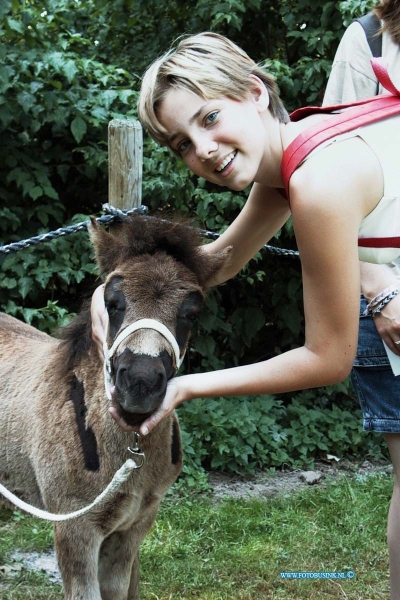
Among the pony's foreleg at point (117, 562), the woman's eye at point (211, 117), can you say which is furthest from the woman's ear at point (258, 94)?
the pony's foreleg at point (117, 562)

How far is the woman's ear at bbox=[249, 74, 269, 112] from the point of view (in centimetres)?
243

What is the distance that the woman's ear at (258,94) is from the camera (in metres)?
2.43

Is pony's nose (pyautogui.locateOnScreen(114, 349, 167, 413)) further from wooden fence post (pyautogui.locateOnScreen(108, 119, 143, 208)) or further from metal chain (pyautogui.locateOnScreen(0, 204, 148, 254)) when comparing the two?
wooden fence post (pyautogui.locateOnScreen(108, 119, 143, 208))

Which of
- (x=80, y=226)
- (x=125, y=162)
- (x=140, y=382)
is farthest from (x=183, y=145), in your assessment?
(x=125, y=162)

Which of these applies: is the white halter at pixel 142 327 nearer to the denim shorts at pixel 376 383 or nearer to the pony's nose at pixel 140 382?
the pony's nose at pixel 140 382

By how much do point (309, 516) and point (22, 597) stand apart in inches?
74.3

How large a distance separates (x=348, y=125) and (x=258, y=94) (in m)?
0.38


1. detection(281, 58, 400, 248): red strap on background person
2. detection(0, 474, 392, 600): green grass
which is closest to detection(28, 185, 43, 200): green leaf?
detection(0, 474, 392, 600): green grass

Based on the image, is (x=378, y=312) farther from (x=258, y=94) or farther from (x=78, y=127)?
(x=78, y=127)

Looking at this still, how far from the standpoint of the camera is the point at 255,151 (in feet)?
7.65

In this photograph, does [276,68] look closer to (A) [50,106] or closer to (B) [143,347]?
(A) [50,106]

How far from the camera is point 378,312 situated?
2.50m

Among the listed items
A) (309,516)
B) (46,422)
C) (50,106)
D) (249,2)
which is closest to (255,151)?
(46,422)

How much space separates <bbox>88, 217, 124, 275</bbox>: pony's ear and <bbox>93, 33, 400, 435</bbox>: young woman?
0.63 metres
